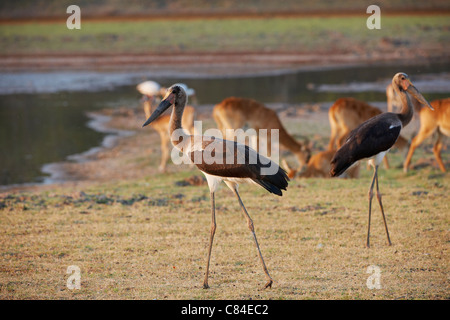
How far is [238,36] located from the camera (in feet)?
121

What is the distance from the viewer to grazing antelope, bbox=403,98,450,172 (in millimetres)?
10281

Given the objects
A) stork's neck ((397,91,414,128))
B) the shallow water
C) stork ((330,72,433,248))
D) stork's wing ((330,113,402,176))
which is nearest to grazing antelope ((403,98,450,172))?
stork's neck ((397,91,414,128))

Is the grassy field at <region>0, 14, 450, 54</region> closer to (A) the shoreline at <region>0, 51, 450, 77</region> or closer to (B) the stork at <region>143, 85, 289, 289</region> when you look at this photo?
(A) the shoreline at <region>0, 51, 450, 77</region>

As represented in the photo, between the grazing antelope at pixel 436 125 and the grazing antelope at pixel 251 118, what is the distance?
7.05 feet

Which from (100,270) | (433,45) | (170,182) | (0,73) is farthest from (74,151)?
(433,45)

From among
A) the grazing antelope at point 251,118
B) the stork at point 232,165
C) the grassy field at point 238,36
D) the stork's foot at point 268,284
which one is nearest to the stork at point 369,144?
the stork at point 232,165

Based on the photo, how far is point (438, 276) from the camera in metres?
5.59

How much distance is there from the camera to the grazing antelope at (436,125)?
10.3 metres

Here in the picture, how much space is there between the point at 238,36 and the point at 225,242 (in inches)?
1224

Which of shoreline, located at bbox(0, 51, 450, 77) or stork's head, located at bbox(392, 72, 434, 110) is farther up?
shoreline, located at bbox(0, 51, 450, 77)

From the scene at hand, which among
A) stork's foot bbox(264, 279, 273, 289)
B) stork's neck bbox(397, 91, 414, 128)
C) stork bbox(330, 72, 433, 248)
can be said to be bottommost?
stork's foot bbox(264, 279, 273, 289)

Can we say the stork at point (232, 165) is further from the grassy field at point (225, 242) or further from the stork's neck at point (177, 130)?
the grassy field at point (225, 242)

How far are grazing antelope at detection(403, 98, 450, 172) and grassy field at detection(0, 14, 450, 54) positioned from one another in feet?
69.5
